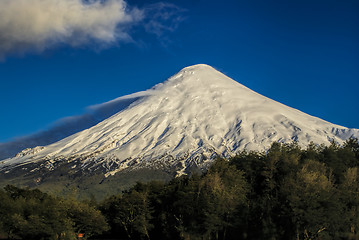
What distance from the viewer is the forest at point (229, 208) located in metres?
42.2

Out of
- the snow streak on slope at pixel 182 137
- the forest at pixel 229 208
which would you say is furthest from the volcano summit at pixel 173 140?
the forest at pixel 229 208

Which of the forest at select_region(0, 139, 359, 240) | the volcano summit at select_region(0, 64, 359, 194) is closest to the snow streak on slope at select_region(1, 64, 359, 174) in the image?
the volcano summit at select_region(0, 64, 359, 194)

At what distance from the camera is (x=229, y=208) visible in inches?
1815

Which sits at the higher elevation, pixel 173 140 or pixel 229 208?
pixel 173 140

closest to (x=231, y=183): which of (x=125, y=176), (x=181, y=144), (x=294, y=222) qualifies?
(x=294, y=222)

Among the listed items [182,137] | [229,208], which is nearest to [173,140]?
[182,137]

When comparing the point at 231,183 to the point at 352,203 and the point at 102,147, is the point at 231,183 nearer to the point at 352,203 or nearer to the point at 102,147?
the point at 352,203

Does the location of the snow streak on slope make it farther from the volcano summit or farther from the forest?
the forest

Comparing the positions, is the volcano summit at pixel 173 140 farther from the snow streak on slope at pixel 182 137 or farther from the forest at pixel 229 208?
the forest at pixel 229 208

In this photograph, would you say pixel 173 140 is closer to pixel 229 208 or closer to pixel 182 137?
pixel 182 137

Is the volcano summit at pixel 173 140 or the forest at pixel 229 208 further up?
the volcano summit at pixel 173 140

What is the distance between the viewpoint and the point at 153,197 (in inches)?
2445

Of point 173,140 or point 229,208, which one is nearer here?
point 229,208

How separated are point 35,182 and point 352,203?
142 metres
